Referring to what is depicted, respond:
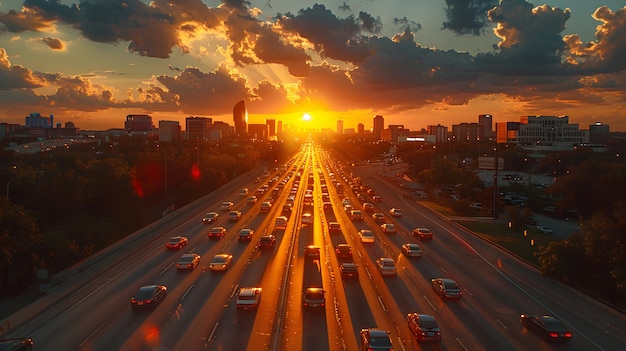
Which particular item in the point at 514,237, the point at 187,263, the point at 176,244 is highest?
the point at 187,263

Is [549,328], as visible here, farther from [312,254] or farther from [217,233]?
[217,233]

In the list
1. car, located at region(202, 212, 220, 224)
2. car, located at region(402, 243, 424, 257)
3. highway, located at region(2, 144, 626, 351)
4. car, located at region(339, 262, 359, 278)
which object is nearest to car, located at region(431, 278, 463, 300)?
highway, located at region(2, 144, 626, 351)

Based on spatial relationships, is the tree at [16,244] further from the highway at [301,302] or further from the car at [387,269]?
the car at [387,269]

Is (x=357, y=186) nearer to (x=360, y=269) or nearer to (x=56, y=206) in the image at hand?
(x=56, y=206)

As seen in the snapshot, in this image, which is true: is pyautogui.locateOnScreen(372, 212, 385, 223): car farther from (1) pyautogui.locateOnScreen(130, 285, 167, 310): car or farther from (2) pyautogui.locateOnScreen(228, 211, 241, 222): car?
(1) pyautogui.locateOnScreen(130, 285, 167, 310): car

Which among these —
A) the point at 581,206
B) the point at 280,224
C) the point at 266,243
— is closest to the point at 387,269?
the point at 266,243
